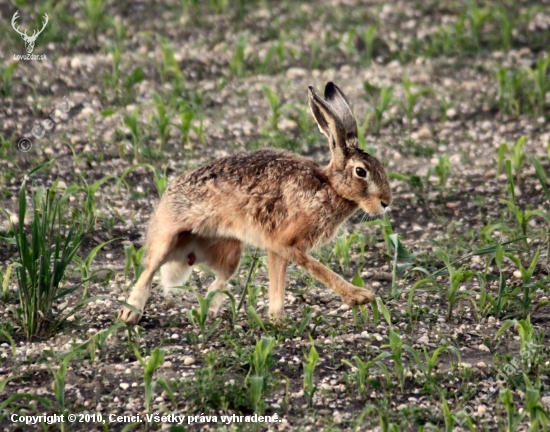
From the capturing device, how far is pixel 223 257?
20.5 feet

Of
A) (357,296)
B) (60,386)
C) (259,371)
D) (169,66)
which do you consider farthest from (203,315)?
(169,66)

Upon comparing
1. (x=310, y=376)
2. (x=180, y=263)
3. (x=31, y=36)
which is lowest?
(x=310, y=376)

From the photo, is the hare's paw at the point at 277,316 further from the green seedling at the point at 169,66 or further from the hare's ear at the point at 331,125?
the green seedling at the point at 169,66

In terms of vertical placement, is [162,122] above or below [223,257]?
above

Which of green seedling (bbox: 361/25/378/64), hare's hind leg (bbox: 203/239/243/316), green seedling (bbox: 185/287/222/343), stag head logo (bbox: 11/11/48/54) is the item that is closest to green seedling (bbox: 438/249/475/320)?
hare's hind leg (bbox: 203/239/243/316)

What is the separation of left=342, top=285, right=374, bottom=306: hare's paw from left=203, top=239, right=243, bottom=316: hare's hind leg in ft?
2.87

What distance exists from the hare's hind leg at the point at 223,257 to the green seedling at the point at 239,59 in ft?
14.8

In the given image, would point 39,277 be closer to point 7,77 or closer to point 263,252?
point 263,252

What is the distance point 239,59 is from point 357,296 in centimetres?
528

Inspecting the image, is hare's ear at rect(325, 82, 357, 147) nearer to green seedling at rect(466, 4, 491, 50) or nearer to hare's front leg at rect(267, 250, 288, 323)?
hare's front leg at rect(267, 250, 288, 323)

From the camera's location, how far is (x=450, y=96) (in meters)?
10.2

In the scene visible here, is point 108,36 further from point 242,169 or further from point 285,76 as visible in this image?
point 242,169

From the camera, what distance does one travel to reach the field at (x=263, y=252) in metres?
5.18

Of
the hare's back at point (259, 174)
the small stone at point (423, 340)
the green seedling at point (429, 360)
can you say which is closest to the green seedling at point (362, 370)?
the green seedling at point (429, 360)
